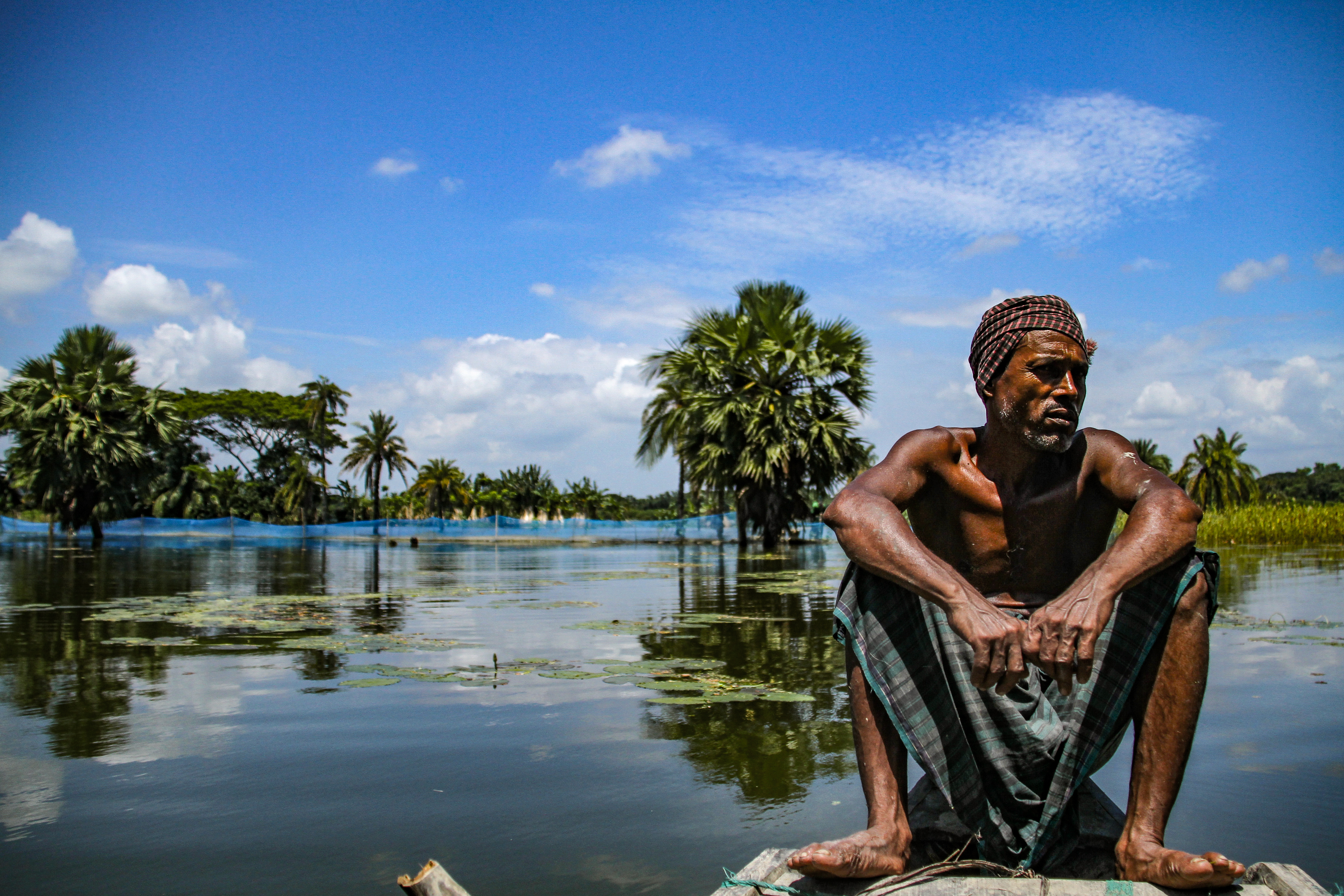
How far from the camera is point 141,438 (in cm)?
2780

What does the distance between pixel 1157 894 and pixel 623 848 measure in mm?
1055

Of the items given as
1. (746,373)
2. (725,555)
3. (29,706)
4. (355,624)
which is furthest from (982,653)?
(746,373)

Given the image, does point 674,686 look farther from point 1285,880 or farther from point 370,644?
point 1285,880

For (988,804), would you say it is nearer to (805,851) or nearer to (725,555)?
(805,851)

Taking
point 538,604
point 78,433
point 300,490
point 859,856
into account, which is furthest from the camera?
point 300,490

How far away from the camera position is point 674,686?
3662mm

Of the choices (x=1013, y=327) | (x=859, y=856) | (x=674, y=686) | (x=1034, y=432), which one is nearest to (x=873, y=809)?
(x=859, y=856)

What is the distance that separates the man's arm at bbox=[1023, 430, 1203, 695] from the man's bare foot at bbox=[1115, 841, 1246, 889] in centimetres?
26

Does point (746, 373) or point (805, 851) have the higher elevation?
point (746, 373)

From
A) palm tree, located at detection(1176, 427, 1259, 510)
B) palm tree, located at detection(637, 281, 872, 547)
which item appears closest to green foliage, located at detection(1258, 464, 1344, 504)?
palm tree, located at detection(1176, 427, 1259, 510)

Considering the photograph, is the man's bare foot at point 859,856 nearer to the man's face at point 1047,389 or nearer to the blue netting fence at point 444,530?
the man's face at point 1047,389

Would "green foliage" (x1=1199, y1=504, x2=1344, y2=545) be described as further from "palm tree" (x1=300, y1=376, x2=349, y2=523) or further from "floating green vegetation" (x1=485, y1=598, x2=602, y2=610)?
"palm tree" (x1=300, y1=376, x2=349, y2=523)

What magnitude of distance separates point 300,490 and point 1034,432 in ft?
147

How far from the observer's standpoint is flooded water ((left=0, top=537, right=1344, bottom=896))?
6.10 ft
